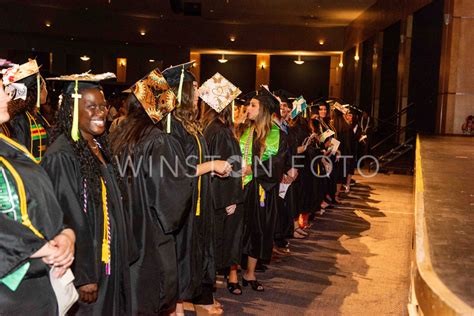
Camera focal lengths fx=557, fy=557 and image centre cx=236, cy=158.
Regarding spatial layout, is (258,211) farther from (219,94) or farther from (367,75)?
(367,75)

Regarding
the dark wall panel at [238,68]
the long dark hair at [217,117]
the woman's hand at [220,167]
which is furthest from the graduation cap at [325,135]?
the dark wall panel at [238,68]

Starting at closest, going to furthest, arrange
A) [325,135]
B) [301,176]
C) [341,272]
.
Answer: [341,272] < [301,176] < [325,135]

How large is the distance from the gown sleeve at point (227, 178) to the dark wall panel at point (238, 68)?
25.0 m

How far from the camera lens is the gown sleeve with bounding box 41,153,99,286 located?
2.75 m

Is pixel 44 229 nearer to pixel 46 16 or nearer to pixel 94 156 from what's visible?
pixel 94 156

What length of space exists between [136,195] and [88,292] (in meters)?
1.04

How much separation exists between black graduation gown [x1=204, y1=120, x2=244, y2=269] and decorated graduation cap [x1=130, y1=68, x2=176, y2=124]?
108cm

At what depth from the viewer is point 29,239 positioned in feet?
6.96

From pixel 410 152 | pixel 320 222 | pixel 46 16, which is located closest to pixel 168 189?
pixel 320 222

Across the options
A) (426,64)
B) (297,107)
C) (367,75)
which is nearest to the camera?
(297,107)

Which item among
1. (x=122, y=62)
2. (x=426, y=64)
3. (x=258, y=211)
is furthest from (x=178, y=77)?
(x=122, y=62)

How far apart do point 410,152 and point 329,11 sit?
26.8ft

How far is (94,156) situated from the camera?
305 centimetres

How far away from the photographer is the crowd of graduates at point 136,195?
224 centimetres
